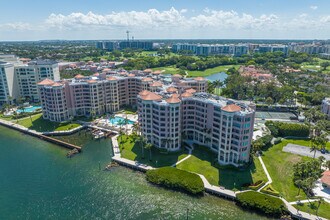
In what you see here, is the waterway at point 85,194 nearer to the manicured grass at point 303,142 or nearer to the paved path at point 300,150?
the paved path at point 300,150

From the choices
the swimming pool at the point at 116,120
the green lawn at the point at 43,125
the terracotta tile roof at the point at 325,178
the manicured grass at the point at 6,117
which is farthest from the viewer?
the manicured grass at the point at 6,117

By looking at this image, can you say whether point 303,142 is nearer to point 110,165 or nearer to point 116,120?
point 110,165

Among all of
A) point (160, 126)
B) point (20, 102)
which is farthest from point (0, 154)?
point (160, 126)

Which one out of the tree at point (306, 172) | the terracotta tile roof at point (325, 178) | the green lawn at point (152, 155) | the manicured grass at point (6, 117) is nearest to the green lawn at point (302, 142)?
the terracotta tile roof at point (325, 178)

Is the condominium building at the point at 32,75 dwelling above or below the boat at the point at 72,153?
above

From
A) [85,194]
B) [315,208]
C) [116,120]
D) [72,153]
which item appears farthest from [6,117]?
[315,208]

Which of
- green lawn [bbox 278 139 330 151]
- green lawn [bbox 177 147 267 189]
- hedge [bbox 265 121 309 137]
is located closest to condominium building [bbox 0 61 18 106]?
green lawn [bbox 177 147 267 189]
